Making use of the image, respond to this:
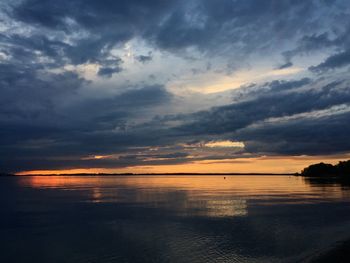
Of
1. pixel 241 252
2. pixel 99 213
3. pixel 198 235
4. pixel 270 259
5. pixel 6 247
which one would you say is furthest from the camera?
pixel 99 213

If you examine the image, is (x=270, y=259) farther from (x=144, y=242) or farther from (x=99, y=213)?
(x=99, y=213)

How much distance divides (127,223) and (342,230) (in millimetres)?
26431

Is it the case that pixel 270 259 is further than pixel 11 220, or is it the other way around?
pixel 11 220

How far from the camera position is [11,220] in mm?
57750

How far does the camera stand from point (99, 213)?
65000 millimetres

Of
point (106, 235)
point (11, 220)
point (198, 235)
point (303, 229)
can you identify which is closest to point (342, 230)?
point (303, 229)

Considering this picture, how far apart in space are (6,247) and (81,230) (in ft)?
35.7

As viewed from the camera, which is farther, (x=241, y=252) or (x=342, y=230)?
(x=342, y=230)

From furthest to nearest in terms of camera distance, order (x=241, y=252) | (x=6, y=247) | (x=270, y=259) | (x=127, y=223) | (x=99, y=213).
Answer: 1. (x=99, y=213)
2. (x=127, y=223)
3. (x=6, y=247)
4. (x=241, y=252)
5. (x=270, y=259)

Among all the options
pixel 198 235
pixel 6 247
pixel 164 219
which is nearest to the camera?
pixel 6 247

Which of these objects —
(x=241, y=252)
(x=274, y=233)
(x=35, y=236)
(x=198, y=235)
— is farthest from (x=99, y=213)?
(x=241, y=252)

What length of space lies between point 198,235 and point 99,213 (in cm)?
2649

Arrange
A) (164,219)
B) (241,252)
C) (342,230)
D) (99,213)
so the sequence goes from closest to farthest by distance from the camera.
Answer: (241,252) < (342,230) < (164,219) < (99,213)

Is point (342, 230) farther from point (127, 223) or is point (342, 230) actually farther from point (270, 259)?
point (127, 223)
